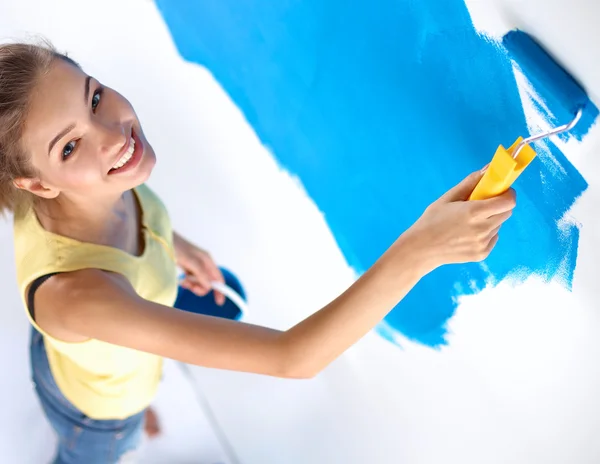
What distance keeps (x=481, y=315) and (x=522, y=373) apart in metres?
0.08

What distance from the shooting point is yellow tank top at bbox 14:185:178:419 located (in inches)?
35.0

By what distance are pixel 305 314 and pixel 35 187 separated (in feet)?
1.57

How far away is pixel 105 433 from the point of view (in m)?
1.11

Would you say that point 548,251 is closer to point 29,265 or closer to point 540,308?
point 540,308

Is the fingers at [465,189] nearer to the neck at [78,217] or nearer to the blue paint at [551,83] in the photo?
the blue paint at [551,83]

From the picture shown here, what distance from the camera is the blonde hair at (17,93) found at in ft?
2.58

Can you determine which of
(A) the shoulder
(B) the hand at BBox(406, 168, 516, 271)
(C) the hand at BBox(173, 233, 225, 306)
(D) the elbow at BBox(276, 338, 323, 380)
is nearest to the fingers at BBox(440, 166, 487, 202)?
(B) the hand at BBox(406, 168, 516, 271)

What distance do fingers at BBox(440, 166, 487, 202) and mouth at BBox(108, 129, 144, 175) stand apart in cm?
40

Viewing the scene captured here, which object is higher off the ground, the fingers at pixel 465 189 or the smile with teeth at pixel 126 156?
the fingers at pixel 465 189

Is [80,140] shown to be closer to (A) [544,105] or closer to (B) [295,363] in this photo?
(B) [295,363]

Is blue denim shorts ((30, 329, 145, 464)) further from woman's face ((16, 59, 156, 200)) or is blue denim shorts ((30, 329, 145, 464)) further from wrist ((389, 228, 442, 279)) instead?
wrist ((389, 228, 442, 279))

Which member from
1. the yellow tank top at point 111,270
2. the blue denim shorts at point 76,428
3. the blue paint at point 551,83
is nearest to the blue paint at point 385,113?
the blue paint at point 551,83

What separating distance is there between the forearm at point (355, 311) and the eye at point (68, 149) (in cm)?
34

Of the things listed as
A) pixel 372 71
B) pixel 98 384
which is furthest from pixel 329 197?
pixel 98 384
